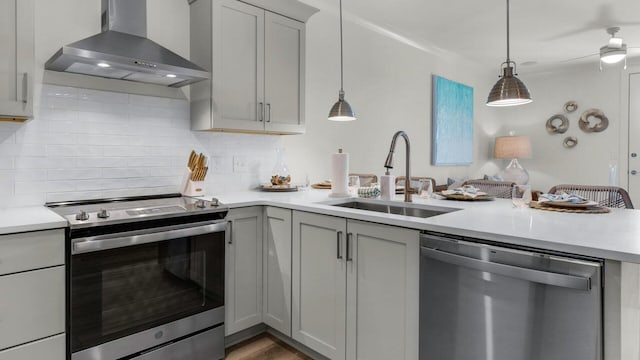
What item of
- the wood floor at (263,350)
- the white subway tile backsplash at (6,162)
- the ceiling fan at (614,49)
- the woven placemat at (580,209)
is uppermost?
A: the ceiling fan at (614,49)

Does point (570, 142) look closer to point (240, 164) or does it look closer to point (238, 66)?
point (240, 164)

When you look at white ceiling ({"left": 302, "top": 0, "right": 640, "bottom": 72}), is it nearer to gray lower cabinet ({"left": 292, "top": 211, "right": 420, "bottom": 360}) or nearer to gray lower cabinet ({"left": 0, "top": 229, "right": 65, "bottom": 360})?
gray lower cabinet ({"left": 292, "top": 211, "right": 420, "bottom": 360})

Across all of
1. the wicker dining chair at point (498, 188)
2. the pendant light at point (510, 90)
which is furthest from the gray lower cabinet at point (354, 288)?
the wicker dining chair at point (498, 188)

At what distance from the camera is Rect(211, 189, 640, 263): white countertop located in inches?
44.9

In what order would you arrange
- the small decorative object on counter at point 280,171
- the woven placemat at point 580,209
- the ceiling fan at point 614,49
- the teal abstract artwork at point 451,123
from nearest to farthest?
the woven placemat at point 580,209 → the small decorative object on counter at point 280,171 → the ceiling fan at point 614,49 → the teal abstract artwork at point 451,123

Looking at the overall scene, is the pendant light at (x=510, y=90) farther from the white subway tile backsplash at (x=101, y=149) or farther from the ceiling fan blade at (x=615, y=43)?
the ceiling fan blade at (x=615, y=43)

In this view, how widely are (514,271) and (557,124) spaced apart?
627 centimetres

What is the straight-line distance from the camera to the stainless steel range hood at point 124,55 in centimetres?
185

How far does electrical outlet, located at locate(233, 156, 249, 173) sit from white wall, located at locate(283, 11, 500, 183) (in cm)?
Result: 45

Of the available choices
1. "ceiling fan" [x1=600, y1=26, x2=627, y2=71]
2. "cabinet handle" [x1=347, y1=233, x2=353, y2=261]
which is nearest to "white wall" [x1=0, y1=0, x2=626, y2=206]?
"cabinet handle" [x1=347, y1=233, x2=353, y2=261]

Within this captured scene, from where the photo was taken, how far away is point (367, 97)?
4.14 m

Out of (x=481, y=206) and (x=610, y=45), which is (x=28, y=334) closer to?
(x=481, y=206)

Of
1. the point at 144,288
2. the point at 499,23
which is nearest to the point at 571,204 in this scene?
the point at 144,288

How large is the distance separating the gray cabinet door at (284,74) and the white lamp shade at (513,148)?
184 inches
